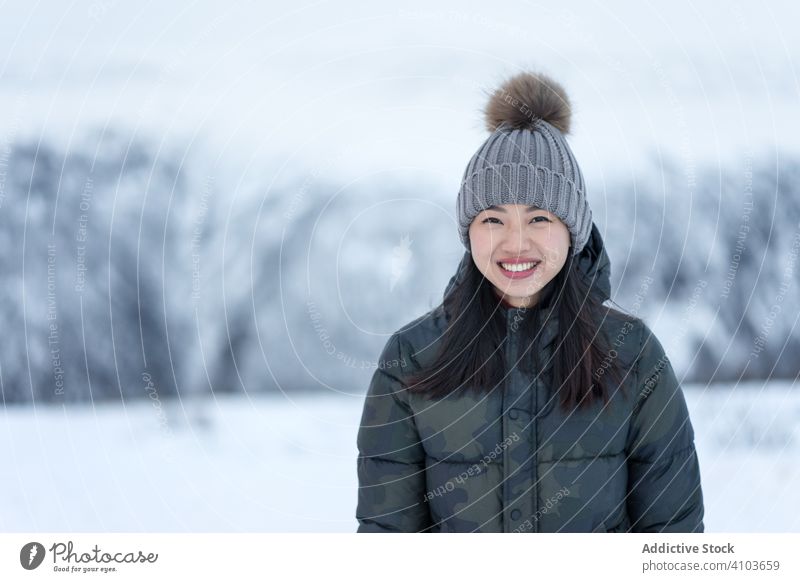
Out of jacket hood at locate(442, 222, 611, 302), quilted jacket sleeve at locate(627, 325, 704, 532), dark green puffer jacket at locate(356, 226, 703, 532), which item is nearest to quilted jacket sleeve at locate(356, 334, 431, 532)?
dark green puffer jacket at locate(356, 226, 703, 532)

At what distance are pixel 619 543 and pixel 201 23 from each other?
51.9 inches

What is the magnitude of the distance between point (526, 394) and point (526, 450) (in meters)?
0.08

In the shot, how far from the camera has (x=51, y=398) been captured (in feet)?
6.30

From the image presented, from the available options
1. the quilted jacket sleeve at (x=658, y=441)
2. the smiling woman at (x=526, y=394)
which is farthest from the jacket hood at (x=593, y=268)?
the quilted jacket sleeve at (x=658, y=441)

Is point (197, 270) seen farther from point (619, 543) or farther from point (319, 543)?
point (619, 543)

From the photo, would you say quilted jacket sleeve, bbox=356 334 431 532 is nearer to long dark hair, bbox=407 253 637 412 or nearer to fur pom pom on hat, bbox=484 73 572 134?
long dark hair, bbox=407 253 637 412

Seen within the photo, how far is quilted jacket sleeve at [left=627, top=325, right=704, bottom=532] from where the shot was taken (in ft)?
4.44

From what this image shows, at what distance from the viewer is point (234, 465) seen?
1.96 m

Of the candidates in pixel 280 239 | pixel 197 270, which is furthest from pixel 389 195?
pixel 197 270

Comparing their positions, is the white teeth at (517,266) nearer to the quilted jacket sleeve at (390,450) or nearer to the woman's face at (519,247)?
the woman's face at (519,247)

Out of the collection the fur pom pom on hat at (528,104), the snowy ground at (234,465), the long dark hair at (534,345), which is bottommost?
the snowy ground at (234,465)

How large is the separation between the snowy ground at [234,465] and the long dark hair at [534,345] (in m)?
0.55

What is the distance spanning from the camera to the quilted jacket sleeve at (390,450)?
1381 millimetres

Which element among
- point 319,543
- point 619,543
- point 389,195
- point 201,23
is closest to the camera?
point 619,543
